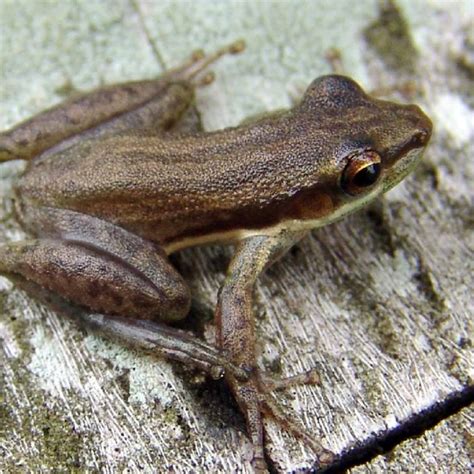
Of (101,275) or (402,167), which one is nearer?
(101,275)

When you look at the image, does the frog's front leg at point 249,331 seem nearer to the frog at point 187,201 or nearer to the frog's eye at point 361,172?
the frog at point 187,201

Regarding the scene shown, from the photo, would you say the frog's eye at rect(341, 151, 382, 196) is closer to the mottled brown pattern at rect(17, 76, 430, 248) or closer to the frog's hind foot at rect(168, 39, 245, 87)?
the mottled brown pattern at rect(17, 76, 430, 248)

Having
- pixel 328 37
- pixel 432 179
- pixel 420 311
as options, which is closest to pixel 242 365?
pixel 420 311

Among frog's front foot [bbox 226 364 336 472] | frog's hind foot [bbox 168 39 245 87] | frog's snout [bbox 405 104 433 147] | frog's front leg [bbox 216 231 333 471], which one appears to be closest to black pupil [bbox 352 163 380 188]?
frog's snout [bbox 405 104 433 147]

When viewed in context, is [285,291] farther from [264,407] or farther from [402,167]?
[402,167]

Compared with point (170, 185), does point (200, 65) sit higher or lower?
higher

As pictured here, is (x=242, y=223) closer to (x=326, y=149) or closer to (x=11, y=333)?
(x=326, y=149)

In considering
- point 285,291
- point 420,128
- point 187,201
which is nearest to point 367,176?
point 420,128
